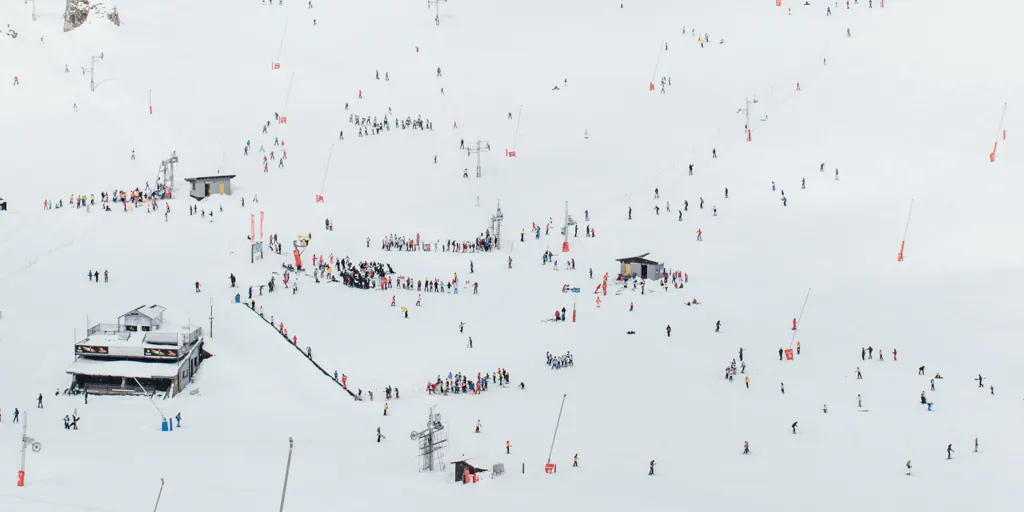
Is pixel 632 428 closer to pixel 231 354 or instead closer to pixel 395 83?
pixel 231 354

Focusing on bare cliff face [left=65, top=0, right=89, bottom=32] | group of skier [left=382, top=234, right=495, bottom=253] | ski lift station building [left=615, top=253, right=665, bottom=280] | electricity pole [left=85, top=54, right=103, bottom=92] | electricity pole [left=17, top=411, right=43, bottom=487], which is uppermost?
bare cliff face [left=65, top=0, right=89, bottom=32]

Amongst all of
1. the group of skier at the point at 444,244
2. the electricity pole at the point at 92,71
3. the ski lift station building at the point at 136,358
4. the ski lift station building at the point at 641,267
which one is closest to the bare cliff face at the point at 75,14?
the electricity pole at the point at 92,71

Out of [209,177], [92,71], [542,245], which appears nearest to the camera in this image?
[542,245]

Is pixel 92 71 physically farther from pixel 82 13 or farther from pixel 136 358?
pixel 136 358

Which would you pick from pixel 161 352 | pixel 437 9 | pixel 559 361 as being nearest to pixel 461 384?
pixel 559 361

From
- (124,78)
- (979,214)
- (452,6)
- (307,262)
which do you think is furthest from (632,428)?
(452,6)

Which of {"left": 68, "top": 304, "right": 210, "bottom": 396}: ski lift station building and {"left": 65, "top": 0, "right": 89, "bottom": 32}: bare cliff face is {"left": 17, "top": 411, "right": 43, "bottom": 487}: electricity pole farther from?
{"left": 65, "top": 0, "right": 89, "bottom": 32}: bare cliff face

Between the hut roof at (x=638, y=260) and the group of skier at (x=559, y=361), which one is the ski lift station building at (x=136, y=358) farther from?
the hut roof at (x=638, y=260)

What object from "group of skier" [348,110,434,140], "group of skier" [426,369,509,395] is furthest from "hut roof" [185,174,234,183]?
"group of skier" [426,369,509,395]
